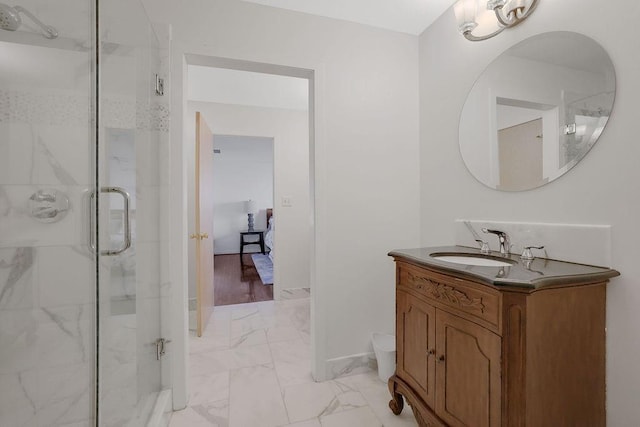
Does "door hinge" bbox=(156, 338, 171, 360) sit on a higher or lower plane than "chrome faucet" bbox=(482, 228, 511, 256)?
lower

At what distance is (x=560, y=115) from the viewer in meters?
1.25

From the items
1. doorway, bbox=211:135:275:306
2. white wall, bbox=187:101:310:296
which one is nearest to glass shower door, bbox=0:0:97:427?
white wall, bbox=187:101:310:296

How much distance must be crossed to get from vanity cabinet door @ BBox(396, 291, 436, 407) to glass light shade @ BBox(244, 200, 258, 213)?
19.6 ft

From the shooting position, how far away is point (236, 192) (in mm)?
7164

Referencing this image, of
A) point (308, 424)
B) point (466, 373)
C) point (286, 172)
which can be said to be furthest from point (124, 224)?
point (286, 172)

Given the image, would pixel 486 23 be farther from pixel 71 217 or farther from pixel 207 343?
pixel 207 343

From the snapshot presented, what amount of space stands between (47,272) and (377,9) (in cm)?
224

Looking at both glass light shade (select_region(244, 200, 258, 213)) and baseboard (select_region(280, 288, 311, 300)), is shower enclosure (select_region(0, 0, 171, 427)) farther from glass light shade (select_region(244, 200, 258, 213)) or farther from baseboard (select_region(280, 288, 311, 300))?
glass light shade (select_region(244, 200, 258, 213))

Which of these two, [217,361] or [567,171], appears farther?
[217,361]

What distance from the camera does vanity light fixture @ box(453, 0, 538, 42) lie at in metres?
1.42

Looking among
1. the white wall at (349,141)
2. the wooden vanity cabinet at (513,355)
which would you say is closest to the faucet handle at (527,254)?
the wooden vanity cabinet at (513,355)

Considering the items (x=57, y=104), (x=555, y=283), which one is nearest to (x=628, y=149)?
(x=555, y=283)

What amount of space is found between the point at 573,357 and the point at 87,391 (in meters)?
1.84

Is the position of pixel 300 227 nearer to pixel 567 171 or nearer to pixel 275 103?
pixel 275 103
